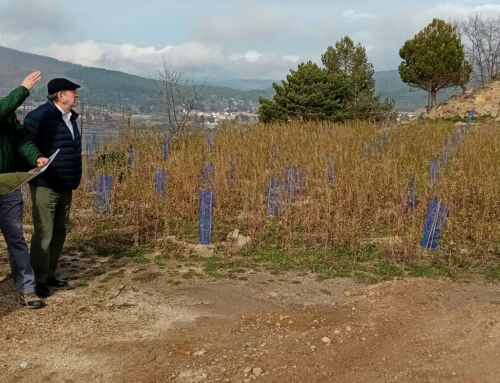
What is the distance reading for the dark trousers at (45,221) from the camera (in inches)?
141

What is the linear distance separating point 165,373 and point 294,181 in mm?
4449

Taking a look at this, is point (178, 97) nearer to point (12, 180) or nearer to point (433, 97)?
point (12, 180)

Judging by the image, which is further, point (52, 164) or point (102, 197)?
point (102, 197)

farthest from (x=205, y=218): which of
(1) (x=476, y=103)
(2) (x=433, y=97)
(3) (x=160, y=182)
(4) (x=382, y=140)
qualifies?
(2) (x=433, y=97)

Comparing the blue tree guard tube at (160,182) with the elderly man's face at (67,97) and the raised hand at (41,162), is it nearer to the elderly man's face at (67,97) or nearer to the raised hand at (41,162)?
the elderly man's face at (67,97)

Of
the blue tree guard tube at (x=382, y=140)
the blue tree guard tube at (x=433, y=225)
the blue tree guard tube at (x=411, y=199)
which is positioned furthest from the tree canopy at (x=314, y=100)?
the blue tree guard tube at (x=433, y=225)

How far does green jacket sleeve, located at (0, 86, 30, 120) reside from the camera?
308 centimetres

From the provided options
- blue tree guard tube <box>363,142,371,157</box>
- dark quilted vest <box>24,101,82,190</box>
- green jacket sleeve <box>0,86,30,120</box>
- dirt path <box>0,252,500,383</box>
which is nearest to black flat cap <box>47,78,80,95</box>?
→ dark quilted vest <box>24,101,82,190</box>

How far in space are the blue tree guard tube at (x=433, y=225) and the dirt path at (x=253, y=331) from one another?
0.78 meters

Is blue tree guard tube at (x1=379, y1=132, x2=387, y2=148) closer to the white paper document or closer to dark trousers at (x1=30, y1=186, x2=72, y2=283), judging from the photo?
dark trousers at (x1=30, y1=186, x2=72, y2=283)

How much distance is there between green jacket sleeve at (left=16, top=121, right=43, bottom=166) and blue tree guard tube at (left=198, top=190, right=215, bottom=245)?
2.04m

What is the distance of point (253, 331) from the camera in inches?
125

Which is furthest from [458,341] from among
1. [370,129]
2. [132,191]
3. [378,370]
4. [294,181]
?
[370,129]

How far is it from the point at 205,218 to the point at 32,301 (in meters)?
2.06
